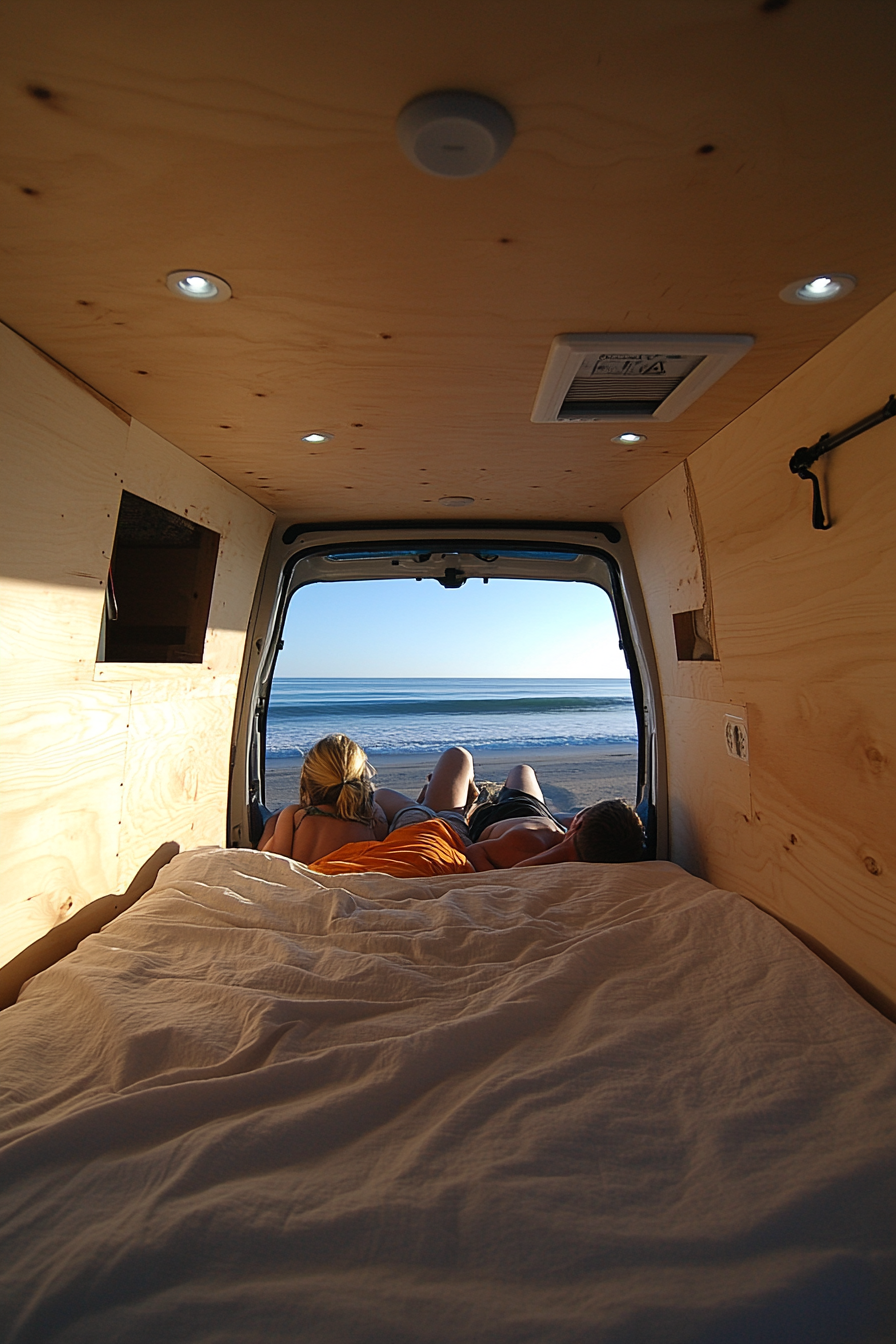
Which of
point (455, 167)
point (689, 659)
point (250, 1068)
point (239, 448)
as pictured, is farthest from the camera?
point (689, 659)

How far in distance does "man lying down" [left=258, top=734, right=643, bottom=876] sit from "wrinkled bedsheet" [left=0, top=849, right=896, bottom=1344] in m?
0.72

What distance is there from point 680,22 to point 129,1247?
1.57 meters

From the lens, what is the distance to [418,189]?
101 centimetres

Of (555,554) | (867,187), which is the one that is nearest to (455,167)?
(867,187)

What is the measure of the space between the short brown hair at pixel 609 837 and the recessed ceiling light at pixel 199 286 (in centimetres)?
205

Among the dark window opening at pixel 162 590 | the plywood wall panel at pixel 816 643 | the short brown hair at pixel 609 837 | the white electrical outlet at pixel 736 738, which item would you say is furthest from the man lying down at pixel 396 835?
the dark window opening at pixel 162 590

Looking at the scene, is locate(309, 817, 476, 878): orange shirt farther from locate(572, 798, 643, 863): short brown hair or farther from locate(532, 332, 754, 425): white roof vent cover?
locate(532, 332, 754, 425): white roof vent cover

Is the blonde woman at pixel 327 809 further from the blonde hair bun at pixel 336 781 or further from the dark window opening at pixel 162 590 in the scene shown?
the dark window opening at pixel 162 590

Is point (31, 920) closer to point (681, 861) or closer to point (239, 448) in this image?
point (239, 448)

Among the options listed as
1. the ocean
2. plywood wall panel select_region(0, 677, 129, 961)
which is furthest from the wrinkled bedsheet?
the ocean

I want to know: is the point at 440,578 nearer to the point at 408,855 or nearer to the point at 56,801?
the point at 408,855

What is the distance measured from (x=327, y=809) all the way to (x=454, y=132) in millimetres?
2461

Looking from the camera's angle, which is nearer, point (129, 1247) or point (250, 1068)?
point (129, 1247)

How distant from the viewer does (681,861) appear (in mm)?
2729
